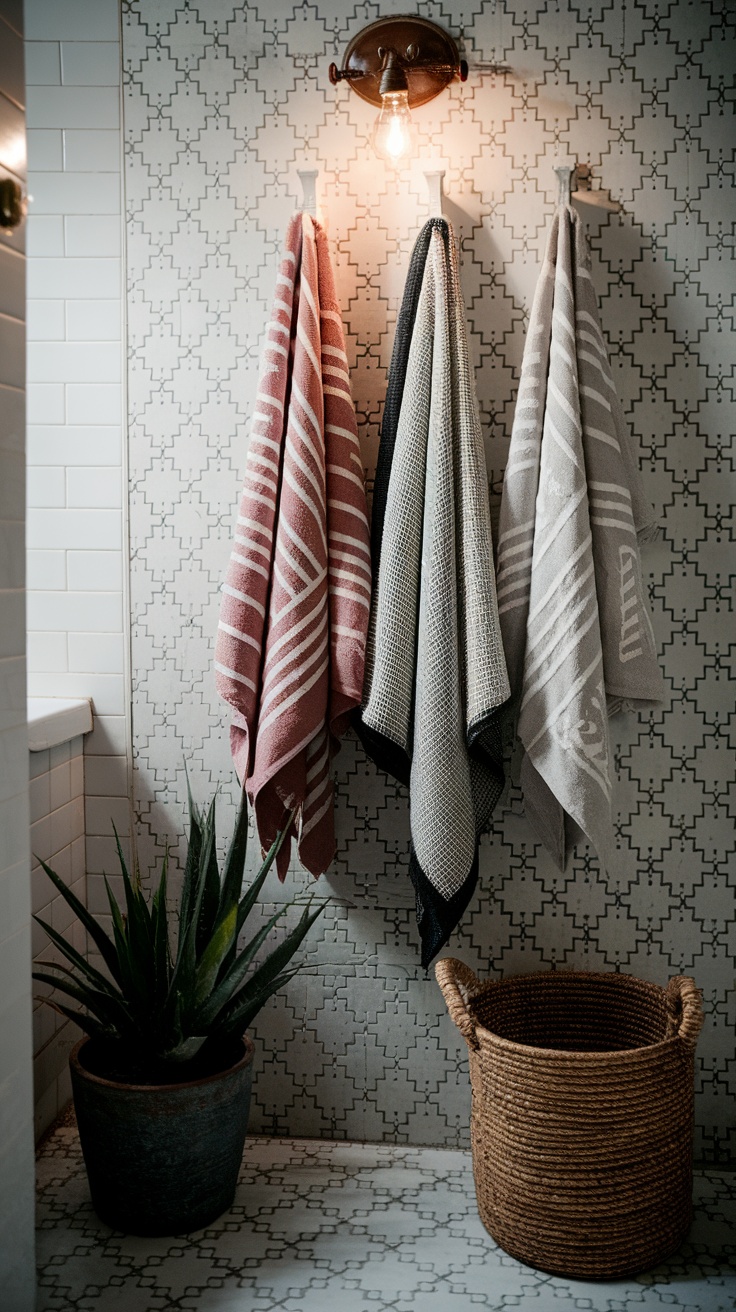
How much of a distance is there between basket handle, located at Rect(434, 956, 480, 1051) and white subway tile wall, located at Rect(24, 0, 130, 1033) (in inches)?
24.9

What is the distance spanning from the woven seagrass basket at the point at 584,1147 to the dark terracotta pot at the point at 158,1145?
1.22 feet

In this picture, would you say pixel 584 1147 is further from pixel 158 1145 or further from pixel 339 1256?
pixel 158 1145

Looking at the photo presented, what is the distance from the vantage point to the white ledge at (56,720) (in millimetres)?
1597

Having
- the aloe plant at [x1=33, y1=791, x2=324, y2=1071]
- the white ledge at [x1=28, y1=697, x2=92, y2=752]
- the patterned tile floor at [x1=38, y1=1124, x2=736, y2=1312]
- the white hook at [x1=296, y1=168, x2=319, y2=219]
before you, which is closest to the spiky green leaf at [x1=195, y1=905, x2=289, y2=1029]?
the aloe plant at [x1=33, y1=791, x2=324, y2=1071]

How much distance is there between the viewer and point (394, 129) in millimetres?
1604

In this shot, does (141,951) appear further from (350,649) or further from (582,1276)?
(582,1276)

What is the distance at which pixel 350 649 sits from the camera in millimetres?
1564

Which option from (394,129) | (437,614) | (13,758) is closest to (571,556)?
(437,614)

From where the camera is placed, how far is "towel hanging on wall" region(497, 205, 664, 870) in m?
1.52

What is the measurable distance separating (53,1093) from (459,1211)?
0.72m

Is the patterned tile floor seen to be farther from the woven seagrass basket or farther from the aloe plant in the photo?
the aloe plant

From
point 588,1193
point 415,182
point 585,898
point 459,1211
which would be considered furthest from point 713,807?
point 415,182

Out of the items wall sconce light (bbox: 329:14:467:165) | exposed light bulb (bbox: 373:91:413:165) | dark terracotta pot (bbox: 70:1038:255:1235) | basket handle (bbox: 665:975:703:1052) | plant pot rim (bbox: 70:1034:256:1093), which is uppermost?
wall sconce light (bbox: 329:14:467:165)

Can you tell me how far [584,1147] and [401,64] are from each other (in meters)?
1.60
